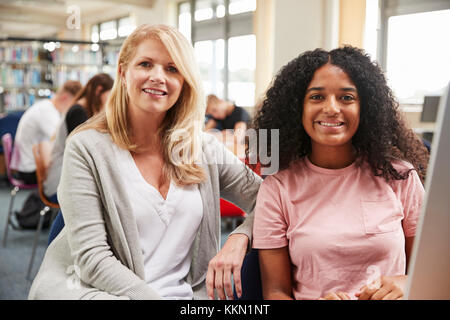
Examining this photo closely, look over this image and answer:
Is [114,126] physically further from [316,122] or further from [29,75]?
[29,75]

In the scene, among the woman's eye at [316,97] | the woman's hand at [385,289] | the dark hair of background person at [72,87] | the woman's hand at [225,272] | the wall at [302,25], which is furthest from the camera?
the dark hair of background person at [72,87]

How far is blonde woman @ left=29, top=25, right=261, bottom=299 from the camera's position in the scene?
2.97 ft

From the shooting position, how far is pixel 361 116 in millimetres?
1004

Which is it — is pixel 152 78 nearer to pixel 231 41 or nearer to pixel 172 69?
pixel 172 69

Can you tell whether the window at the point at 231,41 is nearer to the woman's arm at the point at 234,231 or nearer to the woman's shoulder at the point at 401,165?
the woman's arm at the point at 234,231

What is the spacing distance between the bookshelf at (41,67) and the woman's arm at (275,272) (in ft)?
15.8

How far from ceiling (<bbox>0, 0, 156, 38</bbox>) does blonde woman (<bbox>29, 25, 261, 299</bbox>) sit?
14.8 feet

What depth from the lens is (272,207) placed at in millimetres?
974

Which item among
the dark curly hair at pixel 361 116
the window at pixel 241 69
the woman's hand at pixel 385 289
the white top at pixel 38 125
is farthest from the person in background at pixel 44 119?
the woman's hand at pixel 385 289

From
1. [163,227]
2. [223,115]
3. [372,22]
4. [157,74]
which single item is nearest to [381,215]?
[163,227]

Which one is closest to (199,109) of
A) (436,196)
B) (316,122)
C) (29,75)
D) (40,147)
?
(316,122)

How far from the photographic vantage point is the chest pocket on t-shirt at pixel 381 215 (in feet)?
2.99

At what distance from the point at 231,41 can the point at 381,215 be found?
4977 mm

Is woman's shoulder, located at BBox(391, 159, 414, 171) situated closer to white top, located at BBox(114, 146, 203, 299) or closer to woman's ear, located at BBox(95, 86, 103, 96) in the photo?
white top, located at BBox(114, 146, 203, 299)
